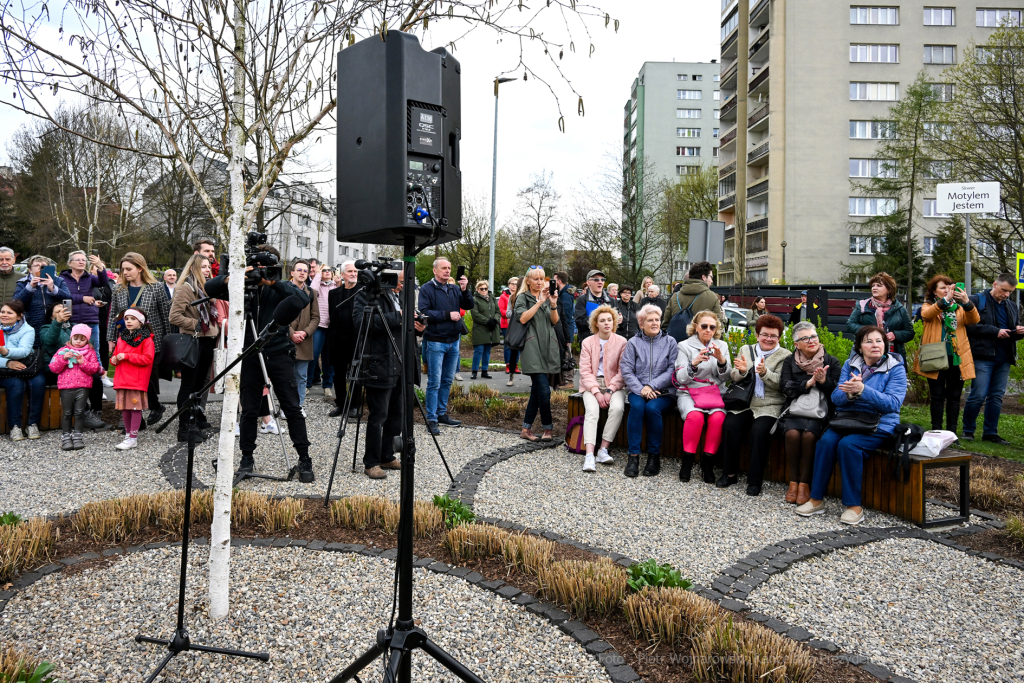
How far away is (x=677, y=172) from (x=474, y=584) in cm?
7627

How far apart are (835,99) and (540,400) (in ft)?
146

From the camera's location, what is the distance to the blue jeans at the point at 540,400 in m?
7.79

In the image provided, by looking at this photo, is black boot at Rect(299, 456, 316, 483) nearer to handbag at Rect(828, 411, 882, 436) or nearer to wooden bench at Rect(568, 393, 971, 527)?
wooden bench at Rect(568, 393, 971, 527)

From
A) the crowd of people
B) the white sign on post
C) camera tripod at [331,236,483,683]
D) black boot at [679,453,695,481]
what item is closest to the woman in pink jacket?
the crowd of people

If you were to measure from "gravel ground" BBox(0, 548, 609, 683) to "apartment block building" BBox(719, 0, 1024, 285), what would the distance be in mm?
42447

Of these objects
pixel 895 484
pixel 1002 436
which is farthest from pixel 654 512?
pixel 1002 436

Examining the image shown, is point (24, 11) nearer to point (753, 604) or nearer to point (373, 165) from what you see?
point (373, 165)

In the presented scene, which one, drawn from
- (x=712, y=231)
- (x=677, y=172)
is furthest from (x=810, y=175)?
(x=712, y=231)

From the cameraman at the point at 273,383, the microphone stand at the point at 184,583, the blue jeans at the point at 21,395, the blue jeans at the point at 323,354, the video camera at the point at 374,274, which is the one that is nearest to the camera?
the microphone stand at the point at 184,583

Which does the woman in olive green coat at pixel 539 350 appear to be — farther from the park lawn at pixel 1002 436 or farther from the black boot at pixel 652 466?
the park lawn at pixel 1002 436

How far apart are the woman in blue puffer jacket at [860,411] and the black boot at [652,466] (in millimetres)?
1465

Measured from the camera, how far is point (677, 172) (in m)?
75.1

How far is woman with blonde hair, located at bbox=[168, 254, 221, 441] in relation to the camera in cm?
715

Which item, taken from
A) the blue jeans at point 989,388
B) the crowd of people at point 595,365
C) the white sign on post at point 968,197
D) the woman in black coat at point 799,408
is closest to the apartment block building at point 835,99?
the white sign on post at point 968,197
